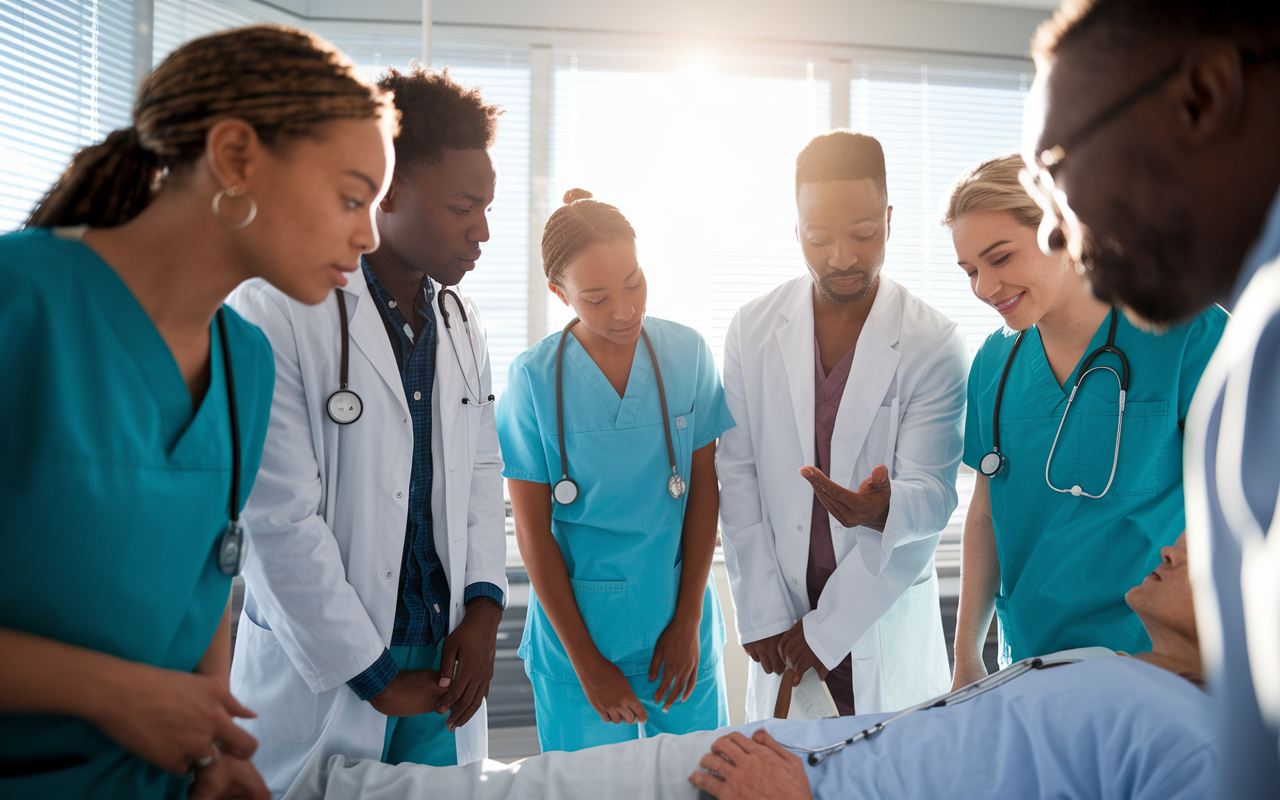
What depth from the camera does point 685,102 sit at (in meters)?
3.14

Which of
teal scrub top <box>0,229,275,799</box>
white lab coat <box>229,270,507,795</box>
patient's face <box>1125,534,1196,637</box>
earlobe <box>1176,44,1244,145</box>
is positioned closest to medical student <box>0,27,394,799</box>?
teal scrub top <box>0,229,275,799</box>

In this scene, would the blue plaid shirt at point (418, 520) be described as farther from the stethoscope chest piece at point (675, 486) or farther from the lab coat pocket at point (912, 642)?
the lab coat pocket at point (912, 642)

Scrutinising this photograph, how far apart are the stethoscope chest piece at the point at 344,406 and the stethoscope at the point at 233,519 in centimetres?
34

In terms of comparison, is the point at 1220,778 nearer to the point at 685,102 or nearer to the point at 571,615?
the point at 571,615

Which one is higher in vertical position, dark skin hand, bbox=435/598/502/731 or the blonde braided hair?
the blonde braided hair

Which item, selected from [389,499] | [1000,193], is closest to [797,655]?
[389,499]

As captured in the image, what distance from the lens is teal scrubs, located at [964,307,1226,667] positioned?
1372 millimetres

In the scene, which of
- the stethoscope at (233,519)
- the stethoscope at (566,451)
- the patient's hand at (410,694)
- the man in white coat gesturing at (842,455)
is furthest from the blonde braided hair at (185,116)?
the man in white coat gesturing at (842,455)

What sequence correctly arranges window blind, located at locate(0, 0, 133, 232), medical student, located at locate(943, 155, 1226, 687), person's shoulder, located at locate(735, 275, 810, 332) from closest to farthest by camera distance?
1. medical student, located at locate(943, 155, 1226, 687)
2. person's shoulder, located at locate(735, 275, 810, 332)
3. window blind, located at locate(0, 0, 133, 232)

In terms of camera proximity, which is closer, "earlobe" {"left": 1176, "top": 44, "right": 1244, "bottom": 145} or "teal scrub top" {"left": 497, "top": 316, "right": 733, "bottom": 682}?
"earlobe" {"left": 1176, "top": 44, "right": 1244, "bottom": 145}

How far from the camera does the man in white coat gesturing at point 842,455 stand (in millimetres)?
1688

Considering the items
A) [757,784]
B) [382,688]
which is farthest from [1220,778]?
[382,688]

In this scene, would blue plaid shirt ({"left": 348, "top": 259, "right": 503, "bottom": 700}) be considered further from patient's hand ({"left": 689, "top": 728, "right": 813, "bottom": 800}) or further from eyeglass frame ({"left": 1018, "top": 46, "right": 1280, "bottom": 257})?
eyeglass frame ({"left": 1018, "top": 46, "right": 1280, "bottom": 257})

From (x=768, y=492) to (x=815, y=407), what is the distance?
244mm
